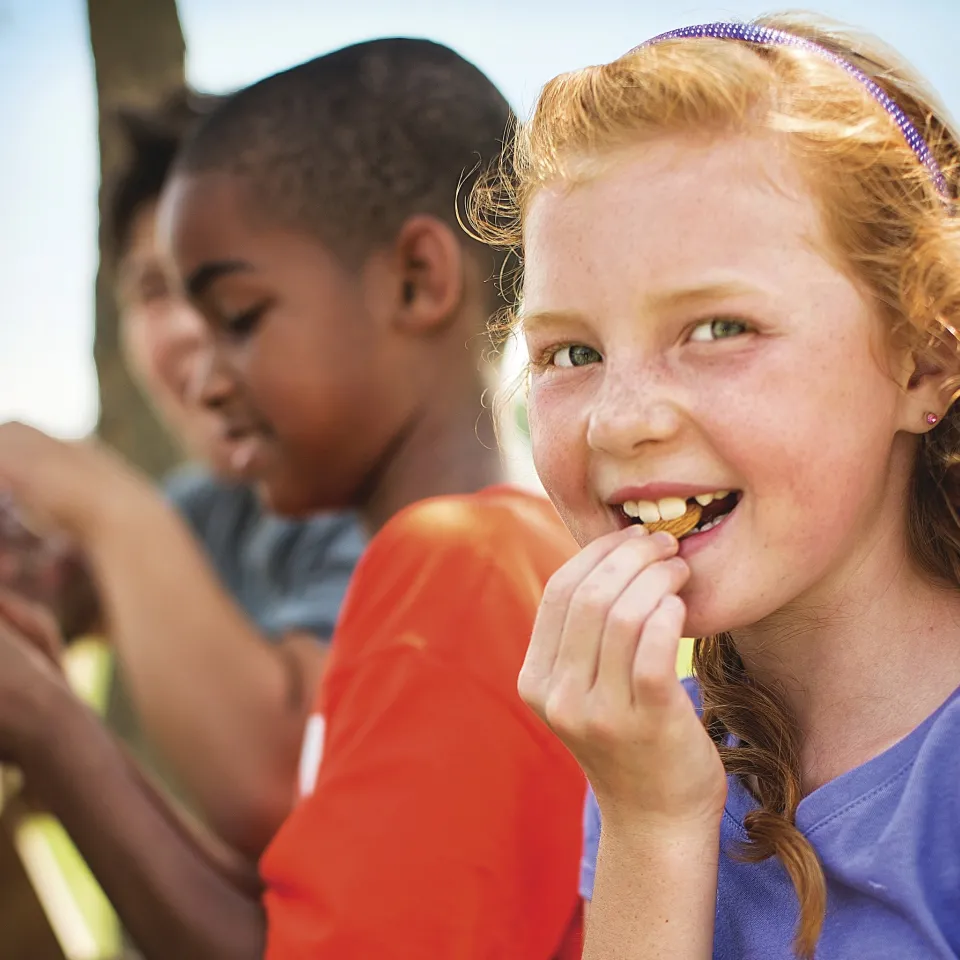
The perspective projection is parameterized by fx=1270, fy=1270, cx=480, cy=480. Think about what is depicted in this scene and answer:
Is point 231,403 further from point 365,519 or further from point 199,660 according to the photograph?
point 199,660

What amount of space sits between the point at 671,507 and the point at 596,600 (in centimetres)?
13

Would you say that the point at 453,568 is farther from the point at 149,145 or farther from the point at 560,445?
the point at 149,145

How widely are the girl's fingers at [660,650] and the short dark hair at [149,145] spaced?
2.44 metres

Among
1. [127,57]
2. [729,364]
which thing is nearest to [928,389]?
[729,364]

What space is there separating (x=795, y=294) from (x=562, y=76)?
0.41 metres

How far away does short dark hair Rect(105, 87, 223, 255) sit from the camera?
11.1 feet

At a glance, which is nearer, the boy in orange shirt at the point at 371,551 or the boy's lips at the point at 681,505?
the boy's lips at the point at 681,505

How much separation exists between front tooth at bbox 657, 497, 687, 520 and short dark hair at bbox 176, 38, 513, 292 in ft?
3.47

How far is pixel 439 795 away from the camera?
62.2 inches

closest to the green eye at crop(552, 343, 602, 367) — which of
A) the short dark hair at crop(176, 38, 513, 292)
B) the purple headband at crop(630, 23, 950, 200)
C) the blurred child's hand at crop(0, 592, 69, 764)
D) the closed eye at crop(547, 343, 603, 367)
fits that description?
the closed eye at crop(547, 343, 603, 367)

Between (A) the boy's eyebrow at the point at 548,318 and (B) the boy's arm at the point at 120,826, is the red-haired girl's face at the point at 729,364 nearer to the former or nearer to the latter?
(A) the boy's eyebrow at the point at 548,318

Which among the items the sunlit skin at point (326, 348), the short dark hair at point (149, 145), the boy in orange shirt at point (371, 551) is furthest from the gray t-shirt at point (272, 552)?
the short dark hair at point (149, 145)

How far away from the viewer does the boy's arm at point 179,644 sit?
91.7 inches

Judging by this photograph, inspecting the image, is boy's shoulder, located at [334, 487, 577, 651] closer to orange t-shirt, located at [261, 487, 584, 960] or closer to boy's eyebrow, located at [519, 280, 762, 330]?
orange t-shirt, located at [261, 487, 584, 960]
